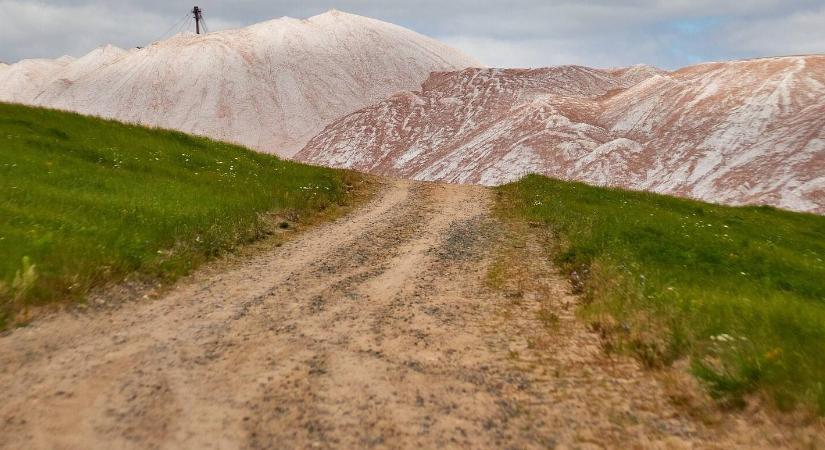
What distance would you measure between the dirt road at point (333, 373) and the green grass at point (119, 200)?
1.40 m

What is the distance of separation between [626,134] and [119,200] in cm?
7949

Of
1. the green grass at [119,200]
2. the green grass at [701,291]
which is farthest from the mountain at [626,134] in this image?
the green grass at [119,200]

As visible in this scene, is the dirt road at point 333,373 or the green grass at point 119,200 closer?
the dirt road at point 333,373

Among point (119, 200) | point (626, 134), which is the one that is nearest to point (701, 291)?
point (119, 200)

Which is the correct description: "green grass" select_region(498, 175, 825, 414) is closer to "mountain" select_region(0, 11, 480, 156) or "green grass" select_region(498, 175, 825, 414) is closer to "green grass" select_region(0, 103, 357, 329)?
"green grass" select_region(0, 103, 357, 329)

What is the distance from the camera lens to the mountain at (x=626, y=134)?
7044cm

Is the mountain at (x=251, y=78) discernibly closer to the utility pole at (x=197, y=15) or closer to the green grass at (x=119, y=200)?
the utility pole at (x=197, y=15)

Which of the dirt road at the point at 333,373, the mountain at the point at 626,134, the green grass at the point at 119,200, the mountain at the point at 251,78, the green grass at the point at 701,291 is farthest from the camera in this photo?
the mountain at the point at 251,78

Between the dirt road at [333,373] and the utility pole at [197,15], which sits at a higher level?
the utility pole at [197,15]

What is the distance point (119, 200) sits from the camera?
1797 cm

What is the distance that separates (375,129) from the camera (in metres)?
103

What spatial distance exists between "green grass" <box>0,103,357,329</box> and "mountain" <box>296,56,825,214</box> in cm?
5269

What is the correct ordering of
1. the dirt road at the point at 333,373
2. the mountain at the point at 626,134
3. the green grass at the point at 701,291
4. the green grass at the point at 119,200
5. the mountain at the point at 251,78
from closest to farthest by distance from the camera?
the dirt road at the point at 333,373, the green grass at the point at 701,291, the green grass at the point at 119,200, the mountain at the point at 626,134, the mountain at the point at 251,78

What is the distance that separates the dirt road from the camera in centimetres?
643
